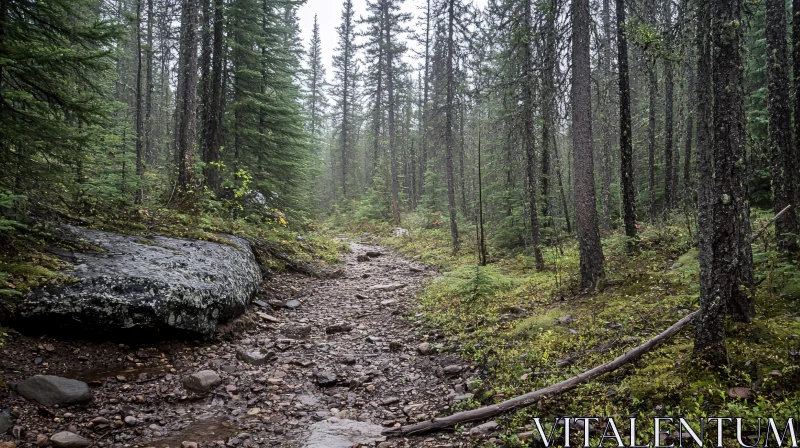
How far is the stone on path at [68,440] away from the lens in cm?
367

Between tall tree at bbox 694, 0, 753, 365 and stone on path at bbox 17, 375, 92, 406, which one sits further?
stone on path at bbox 17, 375, 92, 406

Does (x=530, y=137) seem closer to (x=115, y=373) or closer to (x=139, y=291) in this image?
(x=139, y=291)

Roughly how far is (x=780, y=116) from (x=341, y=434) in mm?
9569

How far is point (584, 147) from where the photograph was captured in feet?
28.5

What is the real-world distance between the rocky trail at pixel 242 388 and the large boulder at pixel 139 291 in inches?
10.9

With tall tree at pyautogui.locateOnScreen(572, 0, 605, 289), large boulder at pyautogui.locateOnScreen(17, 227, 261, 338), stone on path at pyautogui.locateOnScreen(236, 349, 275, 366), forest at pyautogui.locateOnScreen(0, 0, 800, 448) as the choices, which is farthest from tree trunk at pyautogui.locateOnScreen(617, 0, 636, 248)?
large boulder at pyautogui.locateOnScreen(17, 227, 261, 338)

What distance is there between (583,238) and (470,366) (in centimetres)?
450

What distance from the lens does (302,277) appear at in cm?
1223

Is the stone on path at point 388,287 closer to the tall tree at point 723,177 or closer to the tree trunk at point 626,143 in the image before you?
the tree trunk at point 626,143

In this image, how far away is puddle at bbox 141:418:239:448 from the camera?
4.04 m

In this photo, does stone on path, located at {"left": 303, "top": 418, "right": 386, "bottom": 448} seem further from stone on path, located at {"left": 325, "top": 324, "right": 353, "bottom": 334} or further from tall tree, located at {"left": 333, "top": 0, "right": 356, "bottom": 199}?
tall tree, located at {"left": 333, "top": 0, "right": 356, "bottom": 199}

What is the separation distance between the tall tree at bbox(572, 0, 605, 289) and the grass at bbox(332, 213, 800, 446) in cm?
65

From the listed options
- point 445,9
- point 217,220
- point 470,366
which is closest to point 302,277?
point 217,220

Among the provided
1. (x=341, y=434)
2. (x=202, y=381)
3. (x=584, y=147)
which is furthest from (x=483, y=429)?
(x=584, y=147)
